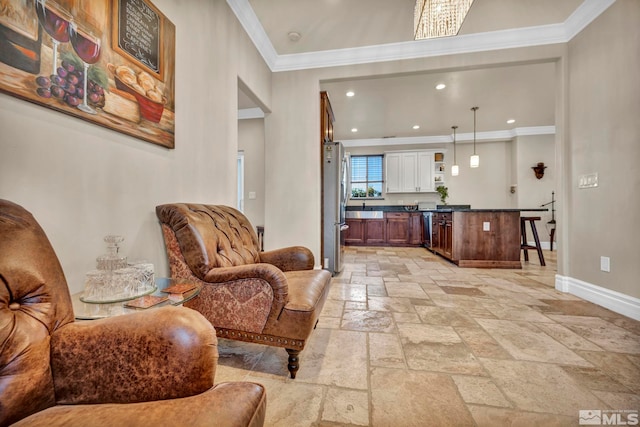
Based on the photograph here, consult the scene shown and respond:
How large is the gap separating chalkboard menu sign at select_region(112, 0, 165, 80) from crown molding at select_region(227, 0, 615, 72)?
120 centimetres

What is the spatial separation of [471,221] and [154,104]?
4.34m

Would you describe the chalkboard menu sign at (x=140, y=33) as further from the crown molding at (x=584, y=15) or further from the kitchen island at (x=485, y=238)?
the kitchen island at (x=485, y=238)

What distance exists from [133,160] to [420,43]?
3.36 metres

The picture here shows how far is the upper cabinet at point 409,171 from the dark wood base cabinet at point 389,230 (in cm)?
86

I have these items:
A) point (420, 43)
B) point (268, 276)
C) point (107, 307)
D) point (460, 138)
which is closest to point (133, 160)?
point (107, 307)

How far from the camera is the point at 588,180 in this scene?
8.70 feet

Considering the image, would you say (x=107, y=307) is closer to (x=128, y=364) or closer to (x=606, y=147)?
(x=128, y=364)

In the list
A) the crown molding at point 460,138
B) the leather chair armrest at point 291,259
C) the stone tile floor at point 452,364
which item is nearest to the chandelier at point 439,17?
the leather chair armrest at point 291,259

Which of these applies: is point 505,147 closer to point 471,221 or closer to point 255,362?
point 471,221

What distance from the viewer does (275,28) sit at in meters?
2.99

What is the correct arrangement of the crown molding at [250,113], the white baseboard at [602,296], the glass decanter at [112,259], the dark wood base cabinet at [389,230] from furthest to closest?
the dark wood base cabinet at [389,230] → the crown molding at [250,113] → the white baseboard at [602,296] → the glass decanter at [112,259]

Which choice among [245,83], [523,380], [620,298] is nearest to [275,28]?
[245,83]

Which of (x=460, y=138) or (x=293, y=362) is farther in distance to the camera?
(x=460, y=138)

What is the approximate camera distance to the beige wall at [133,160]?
1.04 m
